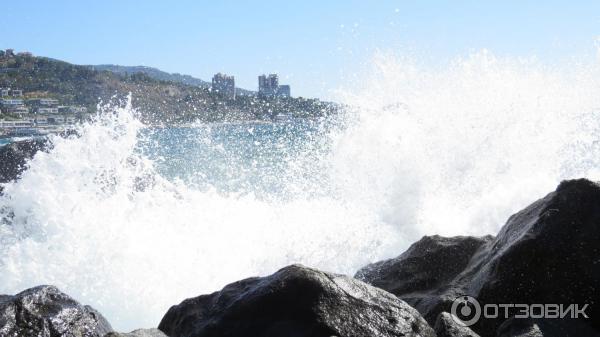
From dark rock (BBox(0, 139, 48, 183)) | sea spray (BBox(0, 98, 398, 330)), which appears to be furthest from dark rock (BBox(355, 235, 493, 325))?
dark rock (BBox(0, 139, 48, 183))

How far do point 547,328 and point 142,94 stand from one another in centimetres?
9333

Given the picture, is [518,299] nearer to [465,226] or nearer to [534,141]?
[465,226]

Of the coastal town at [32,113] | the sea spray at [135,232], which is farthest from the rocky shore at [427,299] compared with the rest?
the coastal town at [32,113]

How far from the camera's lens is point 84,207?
13.2 meters

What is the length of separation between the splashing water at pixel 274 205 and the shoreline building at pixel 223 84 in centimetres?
7795

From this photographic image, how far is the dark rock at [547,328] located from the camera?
3834 mm

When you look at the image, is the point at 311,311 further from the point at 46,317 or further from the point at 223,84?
the point at 223,84

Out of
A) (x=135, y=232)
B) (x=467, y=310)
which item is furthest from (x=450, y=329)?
(x=135, y=232)

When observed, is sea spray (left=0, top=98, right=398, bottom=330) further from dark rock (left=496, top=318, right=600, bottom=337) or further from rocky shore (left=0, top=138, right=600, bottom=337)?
dark rock (left=496, top=318, right=600, bottom=337)

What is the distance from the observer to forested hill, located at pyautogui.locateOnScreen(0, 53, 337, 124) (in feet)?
257

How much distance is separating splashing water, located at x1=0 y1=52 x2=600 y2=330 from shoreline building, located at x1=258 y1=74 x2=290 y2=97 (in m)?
75.5

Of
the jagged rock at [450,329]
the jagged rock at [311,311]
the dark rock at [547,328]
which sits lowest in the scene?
the dark rock at [547,328]

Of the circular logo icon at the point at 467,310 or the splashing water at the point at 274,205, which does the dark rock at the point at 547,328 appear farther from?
the splashing water at the point at 274,205

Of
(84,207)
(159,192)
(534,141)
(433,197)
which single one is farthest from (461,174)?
(84,207)
